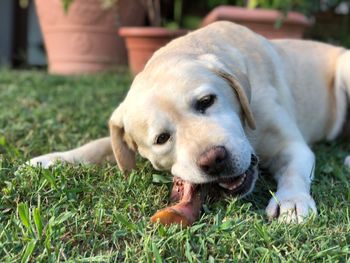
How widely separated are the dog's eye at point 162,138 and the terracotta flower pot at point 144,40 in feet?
11.2

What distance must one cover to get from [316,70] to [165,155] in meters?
1.64

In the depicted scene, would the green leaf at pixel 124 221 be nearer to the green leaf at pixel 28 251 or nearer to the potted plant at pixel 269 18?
the green leaf at pixel 28 251

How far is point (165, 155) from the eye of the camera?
2.40m

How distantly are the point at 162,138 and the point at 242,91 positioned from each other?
16.8 inches

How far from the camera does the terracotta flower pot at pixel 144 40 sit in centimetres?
567

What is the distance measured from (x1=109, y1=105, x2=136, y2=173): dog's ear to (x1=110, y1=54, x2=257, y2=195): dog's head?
0.04 feet

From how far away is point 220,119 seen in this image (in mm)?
2297

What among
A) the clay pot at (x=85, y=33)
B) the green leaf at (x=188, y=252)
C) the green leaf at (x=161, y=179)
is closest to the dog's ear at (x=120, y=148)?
the green leaf at (x=161, y=179)

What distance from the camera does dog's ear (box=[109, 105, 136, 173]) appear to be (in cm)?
265

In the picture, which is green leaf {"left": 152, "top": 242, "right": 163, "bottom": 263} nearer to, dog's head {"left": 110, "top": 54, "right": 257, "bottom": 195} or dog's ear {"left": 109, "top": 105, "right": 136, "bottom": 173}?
dog's head {"left": 110, "top": 54, "right": 257, "bottom": 195}

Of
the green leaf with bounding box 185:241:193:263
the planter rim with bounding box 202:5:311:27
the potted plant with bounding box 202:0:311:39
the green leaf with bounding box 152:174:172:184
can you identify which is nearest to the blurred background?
the potted plant with bounding box 202:0:311:39

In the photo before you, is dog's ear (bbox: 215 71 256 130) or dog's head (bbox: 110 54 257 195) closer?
dog's head (bbox: 110 54 257 195)

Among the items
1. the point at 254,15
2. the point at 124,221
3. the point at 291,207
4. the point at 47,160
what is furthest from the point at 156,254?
the point at 254,15

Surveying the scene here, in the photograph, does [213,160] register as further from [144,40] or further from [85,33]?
[85,33]
